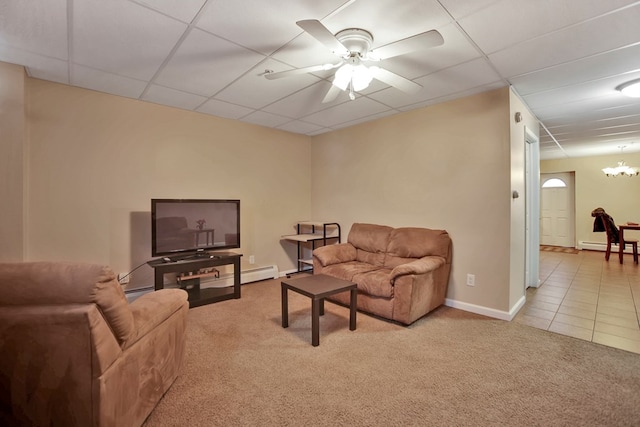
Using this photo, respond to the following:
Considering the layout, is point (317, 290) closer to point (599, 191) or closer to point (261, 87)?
point (261, 87)

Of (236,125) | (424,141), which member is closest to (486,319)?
(424,141)

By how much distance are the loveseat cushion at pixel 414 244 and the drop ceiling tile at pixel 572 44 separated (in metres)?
1.79

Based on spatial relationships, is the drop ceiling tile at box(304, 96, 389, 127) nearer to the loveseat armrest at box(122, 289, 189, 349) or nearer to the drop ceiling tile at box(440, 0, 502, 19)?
the drop ceiling tile at box(440, 0, 502, 19)

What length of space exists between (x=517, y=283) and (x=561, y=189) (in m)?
6.46

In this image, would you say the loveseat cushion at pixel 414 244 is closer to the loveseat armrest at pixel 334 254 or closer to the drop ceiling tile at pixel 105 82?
the loveseat armrest at pixel 334 254

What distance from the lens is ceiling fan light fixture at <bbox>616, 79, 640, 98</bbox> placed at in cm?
282

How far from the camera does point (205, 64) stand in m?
2.54

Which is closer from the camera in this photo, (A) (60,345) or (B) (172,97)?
(A) (60,345)

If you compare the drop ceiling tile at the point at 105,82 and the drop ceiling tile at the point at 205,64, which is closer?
the drop ceiling tile at the point at 205,64

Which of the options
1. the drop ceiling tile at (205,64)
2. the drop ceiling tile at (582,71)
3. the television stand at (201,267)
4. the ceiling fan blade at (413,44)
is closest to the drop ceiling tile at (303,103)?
the drop ceiling tile at (205,64)

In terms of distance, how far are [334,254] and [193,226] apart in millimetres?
1802

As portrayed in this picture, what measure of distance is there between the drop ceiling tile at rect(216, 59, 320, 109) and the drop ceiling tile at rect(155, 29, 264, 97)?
0.09 meters

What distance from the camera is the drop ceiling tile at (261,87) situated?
2659 millimetres

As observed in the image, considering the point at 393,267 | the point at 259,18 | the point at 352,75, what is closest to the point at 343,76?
the point at 352,75
